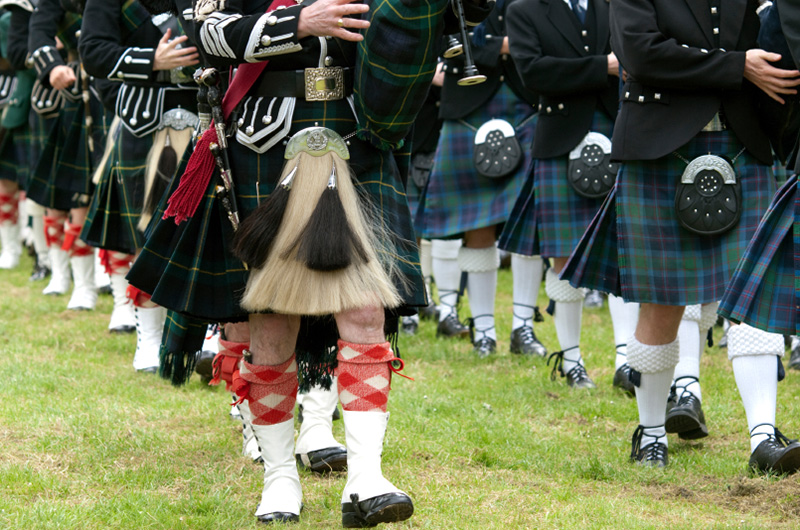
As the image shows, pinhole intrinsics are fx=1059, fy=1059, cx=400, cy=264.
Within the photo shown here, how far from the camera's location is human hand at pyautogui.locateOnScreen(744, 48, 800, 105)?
10.0ft

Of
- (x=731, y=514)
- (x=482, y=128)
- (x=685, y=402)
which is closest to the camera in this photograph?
(x=731, y=514)

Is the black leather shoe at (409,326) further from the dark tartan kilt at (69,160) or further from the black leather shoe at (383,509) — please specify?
the black leather shoe at (383,509)

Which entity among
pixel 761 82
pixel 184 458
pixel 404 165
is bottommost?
pixel 184 458

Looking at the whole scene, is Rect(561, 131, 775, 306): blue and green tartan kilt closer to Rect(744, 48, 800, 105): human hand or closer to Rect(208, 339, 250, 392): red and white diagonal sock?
Rect(744, 48, 800, 105): human hand

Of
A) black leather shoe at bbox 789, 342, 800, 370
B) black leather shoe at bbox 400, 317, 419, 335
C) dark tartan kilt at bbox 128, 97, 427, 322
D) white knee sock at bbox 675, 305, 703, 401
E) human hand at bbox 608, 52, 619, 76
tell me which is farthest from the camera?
black leather shoe at bbox 400, 317, 419, 335

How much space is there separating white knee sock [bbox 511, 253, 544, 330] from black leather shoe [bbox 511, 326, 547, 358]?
4 cm

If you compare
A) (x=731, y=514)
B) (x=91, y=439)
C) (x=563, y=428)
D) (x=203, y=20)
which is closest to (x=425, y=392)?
(x=563, y=428)

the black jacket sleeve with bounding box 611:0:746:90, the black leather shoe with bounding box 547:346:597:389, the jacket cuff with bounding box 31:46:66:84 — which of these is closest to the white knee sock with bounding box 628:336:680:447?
the black jacket sleeve with bounding box 611:0:746:90

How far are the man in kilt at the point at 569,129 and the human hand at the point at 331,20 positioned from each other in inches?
80.4

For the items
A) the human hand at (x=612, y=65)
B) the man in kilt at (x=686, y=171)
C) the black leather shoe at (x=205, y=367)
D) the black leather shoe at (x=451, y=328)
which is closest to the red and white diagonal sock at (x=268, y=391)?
the man in kilt at (x=686, y=171)

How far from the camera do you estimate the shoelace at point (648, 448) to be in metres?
3.39

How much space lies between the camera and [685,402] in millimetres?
3715

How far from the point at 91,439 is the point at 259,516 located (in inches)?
39.0

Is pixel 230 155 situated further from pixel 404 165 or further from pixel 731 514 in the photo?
pixel 731 514
